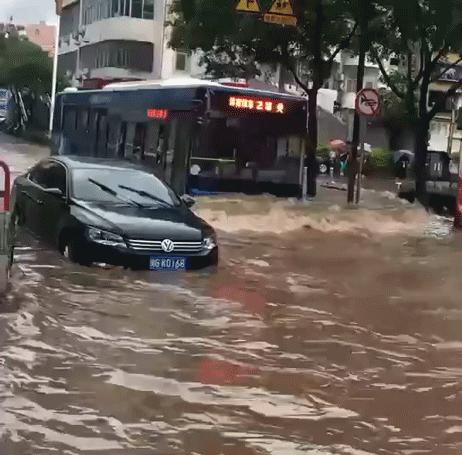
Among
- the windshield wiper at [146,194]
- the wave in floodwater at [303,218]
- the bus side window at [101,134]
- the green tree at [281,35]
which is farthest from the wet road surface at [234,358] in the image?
the green tree at [281,35]

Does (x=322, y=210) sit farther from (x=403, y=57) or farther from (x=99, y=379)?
(x=99, y=379)

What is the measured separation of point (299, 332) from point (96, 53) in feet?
163

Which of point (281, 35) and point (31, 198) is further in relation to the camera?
point (281, 35)

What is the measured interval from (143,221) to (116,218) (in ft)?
1.04

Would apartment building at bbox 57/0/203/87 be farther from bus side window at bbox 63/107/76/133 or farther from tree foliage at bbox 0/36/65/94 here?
bus side window at bbox 63/107/76/133

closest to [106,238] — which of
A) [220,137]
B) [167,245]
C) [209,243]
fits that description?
[167,245]

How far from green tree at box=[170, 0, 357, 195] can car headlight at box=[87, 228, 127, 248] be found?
11999 mm

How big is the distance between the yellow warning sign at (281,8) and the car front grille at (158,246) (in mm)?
7552

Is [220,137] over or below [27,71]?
below

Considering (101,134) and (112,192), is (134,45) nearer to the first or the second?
(101,134)

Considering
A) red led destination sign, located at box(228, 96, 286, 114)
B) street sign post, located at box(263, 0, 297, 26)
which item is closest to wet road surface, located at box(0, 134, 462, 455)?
red led destination sign, located at box(228, 96, 286, 114)

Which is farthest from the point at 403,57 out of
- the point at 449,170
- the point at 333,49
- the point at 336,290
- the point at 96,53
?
the point at 96,53

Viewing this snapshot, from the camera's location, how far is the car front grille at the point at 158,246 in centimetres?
1181

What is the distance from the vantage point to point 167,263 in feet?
39.2
